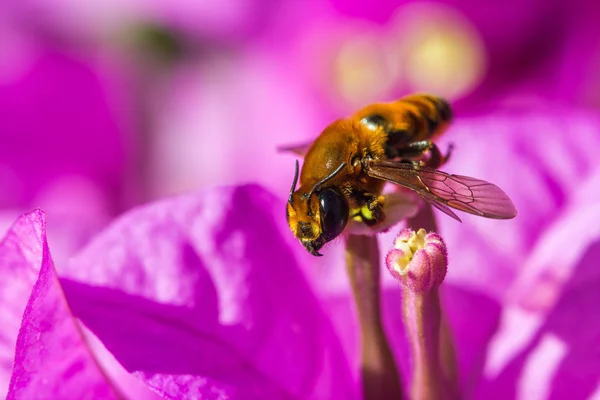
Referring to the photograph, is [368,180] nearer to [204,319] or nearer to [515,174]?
[204,319]

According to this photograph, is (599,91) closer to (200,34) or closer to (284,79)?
(284,79)

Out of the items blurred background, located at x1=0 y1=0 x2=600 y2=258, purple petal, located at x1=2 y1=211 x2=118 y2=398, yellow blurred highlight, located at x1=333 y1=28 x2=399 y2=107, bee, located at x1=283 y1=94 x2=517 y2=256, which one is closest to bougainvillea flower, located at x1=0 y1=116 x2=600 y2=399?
purple petal, located at x1=2 y1=211 x2=118 y2=398

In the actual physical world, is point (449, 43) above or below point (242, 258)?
below

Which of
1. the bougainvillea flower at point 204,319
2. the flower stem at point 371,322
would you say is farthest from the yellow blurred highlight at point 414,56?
the flower stem at point 371,322

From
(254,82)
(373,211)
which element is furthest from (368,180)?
(254,82)

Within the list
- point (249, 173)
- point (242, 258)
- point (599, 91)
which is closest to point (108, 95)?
point (249, 173)

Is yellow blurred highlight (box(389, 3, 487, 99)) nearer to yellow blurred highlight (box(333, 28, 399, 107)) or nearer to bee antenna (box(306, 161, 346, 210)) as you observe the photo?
yellow blurred highlight (box(333, 28, 399, 107))
